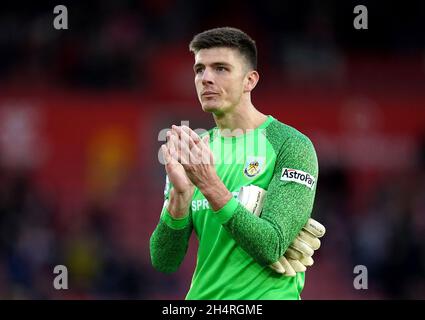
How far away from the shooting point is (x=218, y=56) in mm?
6055

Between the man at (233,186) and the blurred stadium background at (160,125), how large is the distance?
30.0 ft

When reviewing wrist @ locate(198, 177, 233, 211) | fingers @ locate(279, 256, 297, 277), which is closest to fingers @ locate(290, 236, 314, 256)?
fingers @ locate(279, 256, 297, 277)

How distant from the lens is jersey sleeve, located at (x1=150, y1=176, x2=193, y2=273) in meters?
6.10

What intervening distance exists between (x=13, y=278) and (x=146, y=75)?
17.1ft

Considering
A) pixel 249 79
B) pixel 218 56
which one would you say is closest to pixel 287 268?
pixel 249 79

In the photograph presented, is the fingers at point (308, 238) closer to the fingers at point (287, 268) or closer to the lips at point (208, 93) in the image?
the fingers at point (287, 268)

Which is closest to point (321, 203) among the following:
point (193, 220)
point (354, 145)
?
point (354, 145)

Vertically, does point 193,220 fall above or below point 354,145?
below

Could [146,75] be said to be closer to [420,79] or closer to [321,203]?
[321,203]

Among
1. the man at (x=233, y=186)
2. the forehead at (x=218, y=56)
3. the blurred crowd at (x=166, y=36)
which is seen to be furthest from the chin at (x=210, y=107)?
the blurred crowd at (x=166, y=36)

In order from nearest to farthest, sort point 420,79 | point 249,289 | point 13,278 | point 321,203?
point 249,289 < point 13,278 < point 321,203 < point 420,79

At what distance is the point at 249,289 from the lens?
584 cm

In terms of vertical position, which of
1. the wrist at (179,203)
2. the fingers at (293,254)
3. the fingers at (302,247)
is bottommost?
the fingers at (293,254)

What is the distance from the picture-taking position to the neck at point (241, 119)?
619 cm
